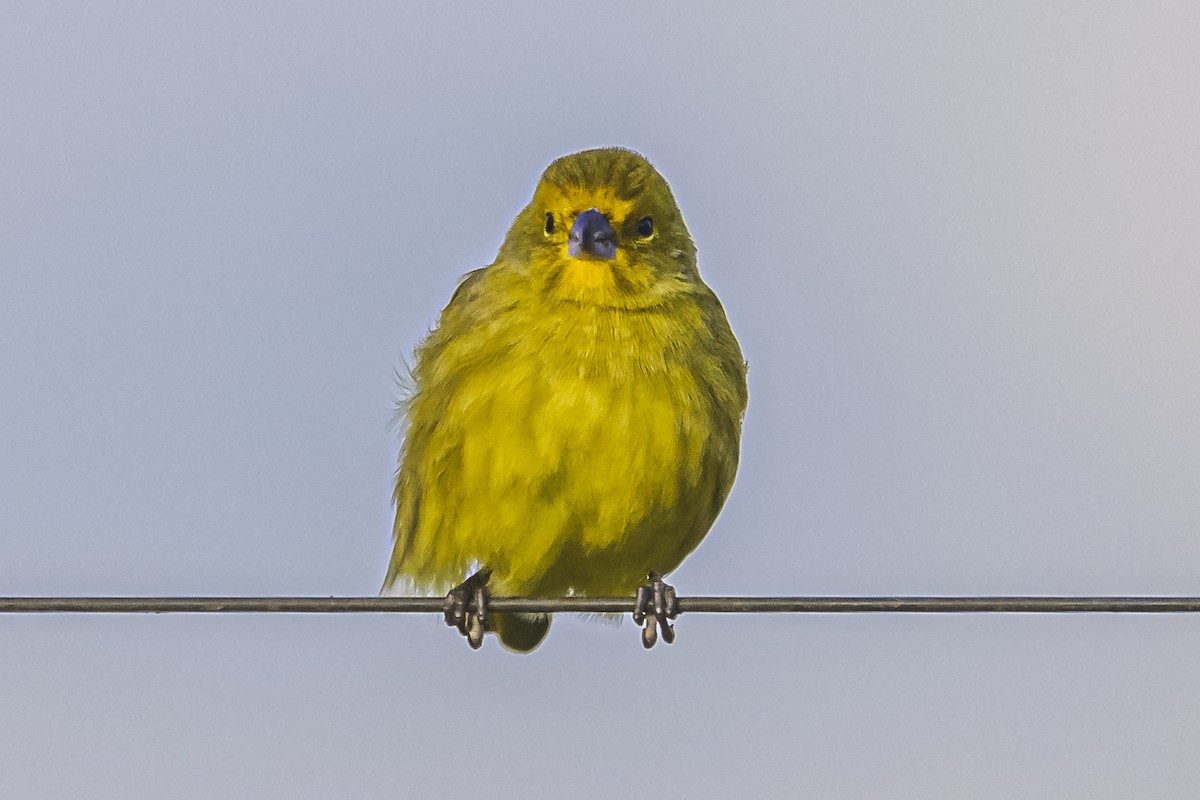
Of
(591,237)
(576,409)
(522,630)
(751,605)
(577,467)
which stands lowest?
(751,605)

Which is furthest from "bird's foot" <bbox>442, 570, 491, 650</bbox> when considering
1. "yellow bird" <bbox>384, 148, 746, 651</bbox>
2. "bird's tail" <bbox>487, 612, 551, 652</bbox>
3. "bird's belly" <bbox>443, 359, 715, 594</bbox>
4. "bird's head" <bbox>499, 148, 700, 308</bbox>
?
"bird's head" <bbox>499, 148, 700, 308</bbox>

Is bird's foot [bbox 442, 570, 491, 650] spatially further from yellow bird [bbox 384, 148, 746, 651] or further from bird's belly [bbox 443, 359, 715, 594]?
bird's belly [bbox 443, 359, 715, 594]

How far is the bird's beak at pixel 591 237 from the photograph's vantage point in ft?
23.9

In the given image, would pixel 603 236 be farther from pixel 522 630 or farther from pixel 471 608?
pixel 522 630

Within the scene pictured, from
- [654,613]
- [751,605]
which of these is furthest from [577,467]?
[751,605]

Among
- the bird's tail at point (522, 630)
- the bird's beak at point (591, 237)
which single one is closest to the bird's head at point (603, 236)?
the bird's beak at point (591, 237)

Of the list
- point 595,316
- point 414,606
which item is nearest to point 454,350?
point 595,316

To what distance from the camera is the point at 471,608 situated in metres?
7.40

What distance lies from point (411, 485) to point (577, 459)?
3.54 ft

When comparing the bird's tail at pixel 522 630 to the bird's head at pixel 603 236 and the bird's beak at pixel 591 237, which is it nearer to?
the bird's head at pixel 603 236

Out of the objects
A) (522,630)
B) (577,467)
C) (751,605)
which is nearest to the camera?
(751,605)

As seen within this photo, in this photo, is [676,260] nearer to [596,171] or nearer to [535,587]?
[596,171]

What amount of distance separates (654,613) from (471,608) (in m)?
0.76

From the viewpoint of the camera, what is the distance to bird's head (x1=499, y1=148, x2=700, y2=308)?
7254 mm
